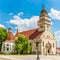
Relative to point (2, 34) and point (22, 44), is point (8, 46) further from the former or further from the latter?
point (22, 44)

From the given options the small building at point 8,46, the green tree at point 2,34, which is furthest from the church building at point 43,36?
the green tree at point 2,34

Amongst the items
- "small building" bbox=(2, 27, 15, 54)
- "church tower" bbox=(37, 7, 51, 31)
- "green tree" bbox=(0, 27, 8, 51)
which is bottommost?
"small building" bbox=(2, 27, 15, 54)

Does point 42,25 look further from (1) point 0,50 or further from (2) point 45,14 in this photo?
(1) point 0,50

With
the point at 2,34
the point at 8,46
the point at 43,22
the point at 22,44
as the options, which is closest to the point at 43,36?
the point at 43,22

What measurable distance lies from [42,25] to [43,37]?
572 cm

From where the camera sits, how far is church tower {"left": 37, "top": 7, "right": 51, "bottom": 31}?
7800 centimetres

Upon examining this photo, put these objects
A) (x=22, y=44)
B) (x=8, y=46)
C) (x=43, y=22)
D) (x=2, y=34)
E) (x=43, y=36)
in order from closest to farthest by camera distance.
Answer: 1. (x=22, y=44)
2. (x=2, y=34)
3. (x=8, y=46)
4. (x=43, y=36)
5. (x=43, y=22)

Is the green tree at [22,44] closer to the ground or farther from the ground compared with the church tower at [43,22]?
closer to the ground

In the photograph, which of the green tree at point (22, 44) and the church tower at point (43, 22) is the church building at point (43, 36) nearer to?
the church tower at point (43, 22)

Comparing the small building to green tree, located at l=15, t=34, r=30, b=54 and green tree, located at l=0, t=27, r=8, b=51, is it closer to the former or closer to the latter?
green tree, located at l=0, t=27, r=8, b=51

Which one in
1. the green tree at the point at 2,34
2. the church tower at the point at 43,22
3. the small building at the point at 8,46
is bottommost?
the small building at the point at 8,46

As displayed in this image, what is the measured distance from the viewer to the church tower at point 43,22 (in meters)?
78.0

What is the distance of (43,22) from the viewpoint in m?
78.4

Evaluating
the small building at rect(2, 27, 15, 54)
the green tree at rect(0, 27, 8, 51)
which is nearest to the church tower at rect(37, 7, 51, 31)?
the small building at rect(2, 27, 15, 54)
